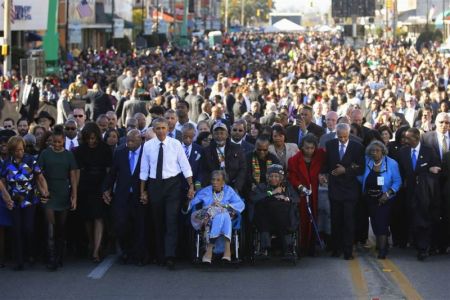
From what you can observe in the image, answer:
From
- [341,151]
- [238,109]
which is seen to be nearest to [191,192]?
[341,151]

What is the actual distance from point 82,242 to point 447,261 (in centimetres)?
443

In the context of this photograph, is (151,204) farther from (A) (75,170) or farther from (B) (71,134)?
(B) (71,134)

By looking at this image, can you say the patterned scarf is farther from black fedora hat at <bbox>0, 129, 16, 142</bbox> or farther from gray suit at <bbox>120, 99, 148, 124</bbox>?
gray suit at <bbox>120, 99, 148, 124</bbox>

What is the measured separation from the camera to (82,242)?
1494 cm

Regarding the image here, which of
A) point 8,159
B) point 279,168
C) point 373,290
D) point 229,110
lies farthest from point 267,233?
point 229,110

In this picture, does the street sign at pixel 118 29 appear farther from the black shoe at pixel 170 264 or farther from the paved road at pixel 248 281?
the black shoe at pixel 170 264

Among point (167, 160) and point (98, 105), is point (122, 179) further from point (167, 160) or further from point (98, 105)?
point (98, 105)

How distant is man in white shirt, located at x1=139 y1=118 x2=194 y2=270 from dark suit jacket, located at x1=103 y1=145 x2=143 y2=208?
5.9 inches

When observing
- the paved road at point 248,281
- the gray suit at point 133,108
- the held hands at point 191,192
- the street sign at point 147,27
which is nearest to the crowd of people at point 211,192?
the held hands at point 191,192

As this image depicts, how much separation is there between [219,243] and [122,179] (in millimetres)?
1491

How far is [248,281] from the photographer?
12.9 m

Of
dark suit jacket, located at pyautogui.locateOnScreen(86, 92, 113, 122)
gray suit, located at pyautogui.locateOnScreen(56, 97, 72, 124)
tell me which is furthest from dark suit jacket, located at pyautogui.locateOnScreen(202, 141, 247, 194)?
gray suit, located at pyautogui.locateOnScreen(56, 97, 72, 124)

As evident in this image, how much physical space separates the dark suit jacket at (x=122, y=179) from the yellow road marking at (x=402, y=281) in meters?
3.02

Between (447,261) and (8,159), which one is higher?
(8,159)
